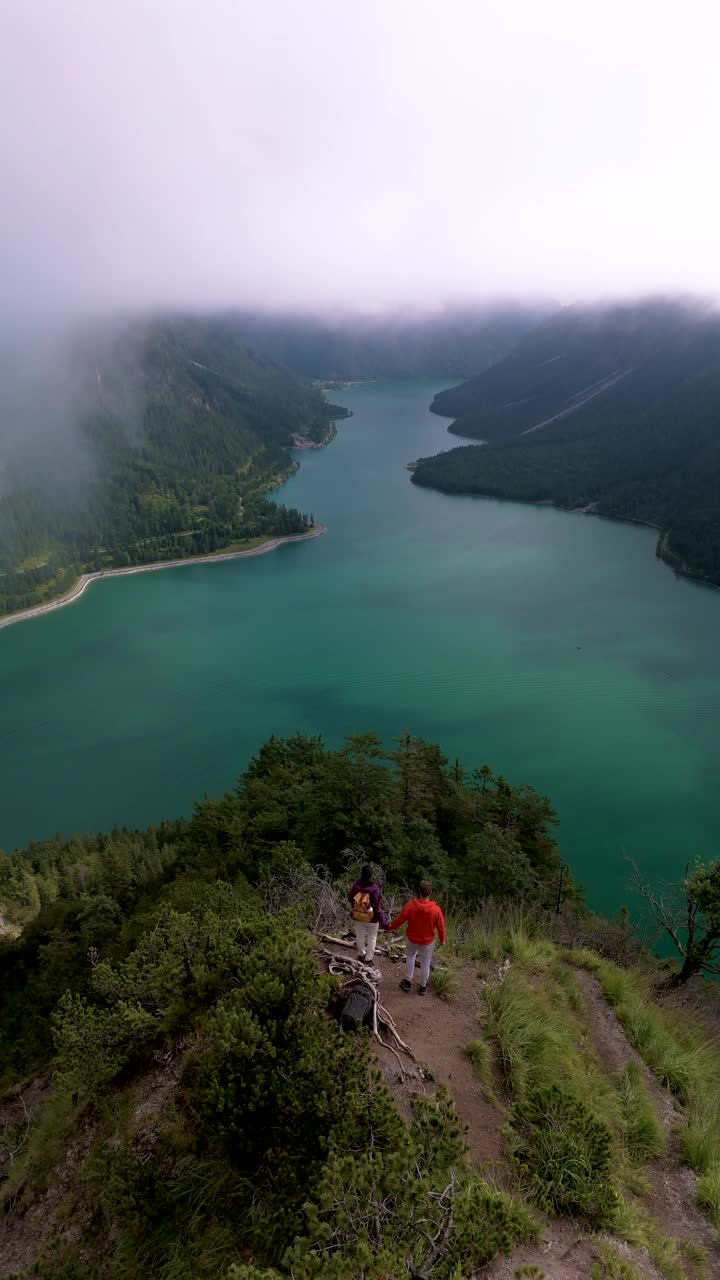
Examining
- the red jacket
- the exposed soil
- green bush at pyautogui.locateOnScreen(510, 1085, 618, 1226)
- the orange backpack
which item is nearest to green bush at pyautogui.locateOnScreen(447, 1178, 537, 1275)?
green bush at pyautogui.locateOnScreen(510, 1085, 618, 1226)

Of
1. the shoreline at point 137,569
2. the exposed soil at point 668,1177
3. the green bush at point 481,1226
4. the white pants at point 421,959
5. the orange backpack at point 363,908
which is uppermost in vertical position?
the orange backpack at point 363,908

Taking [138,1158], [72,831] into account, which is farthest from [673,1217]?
[72,831]

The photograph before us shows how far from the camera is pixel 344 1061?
4.93m

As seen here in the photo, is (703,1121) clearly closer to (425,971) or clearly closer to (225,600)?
(425,971)

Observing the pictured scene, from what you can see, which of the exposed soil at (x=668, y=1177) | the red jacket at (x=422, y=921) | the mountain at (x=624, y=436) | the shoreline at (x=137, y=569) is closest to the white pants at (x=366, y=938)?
the red jacket at (x=422, y=921)

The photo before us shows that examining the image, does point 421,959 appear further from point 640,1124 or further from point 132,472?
point 132,472

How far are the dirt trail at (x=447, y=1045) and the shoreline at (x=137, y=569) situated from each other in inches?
3420

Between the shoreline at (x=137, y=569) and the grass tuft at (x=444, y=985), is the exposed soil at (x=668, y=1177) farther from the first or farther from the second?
the shoreline at (x=137, y=569)

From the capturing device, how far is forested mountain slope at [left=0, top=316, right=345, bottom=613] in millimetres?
107000

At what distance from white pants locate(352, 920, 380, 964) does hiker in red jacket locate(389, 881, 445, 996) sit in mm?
387

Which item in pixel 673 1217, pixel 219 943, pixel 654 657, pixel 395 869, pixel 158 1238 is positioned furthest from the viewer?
pixel 654 657

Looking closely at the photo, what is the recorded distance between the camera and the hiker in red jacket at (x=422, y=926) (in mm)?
6512

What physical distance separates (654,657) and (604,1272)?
204 feet

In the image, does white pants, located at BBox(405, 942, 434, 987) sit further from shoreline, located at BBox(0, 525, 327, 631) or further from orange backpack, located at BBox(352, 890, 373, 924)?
shoreline, located at BBox(0, 525, 327, 631)
